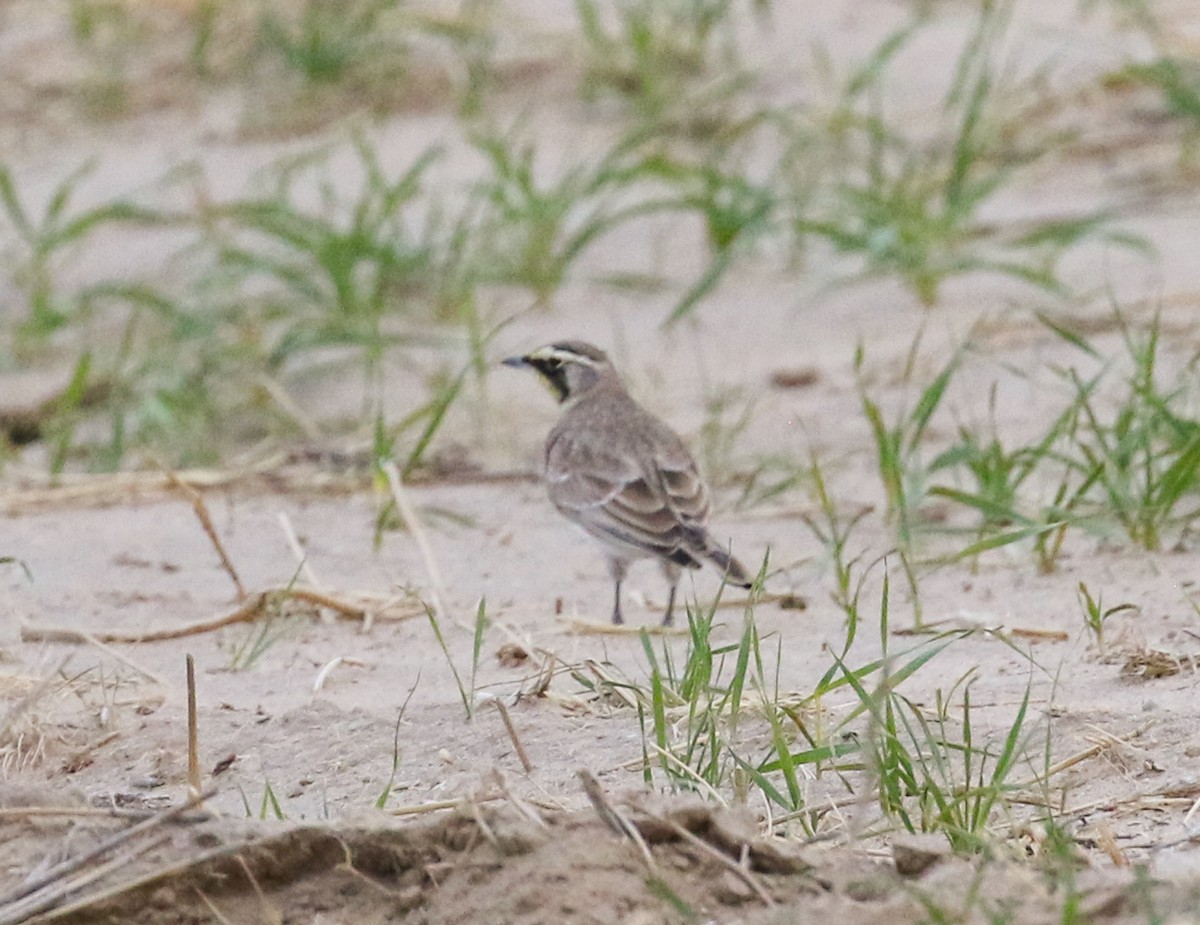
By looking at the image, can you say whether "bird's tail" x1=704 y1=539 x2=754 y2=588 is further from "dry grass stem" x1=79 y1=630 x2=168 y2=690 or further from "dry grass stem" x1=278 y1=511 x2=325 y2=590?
"dry grass stem" x1=79 y1=630 x2=168 y2=690

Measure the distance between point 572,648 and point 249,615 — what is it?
2.33ft

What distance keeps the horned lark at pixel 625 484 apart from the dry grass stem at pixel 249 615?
1.54 feet

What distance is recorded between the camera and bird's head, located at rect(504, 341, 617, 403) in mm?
5707

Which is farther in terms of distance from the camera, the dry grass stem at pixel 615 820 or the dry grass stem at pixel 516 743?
the dry grass stem at pixel 516 743

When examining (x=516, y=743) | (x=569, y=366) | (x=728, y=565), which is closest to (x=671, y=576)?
(x=728, y=565)

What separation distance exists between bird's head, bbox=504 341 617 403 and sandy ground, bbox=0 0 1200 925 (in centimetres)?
30

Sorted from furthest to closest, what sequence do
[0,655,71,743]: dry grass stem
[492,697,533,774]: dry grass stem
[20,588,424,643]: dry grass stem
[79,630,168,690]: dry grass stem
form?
[20,588,424,643]: dry grass stem, [79,630,168,690]: dry grass stem, [492,697,533,774]: dry grass stem, [0,655,71,743]: dry grass stem

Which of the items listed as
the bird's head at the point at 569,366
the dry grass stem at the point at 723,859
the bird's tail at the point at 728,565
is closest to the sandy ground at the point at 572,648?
the dry grass stem at the point at 723,859

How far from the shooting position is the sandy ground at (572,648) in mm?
2668

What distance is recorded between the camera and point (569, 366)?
5.75 metres

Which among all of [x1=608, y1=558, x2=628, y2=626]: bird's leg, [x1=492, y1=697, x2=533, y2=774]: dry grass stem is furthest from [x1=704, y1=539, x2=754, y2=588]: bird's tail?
[x1=492, y1=697, x2=533, y2=774]: dry grass stem

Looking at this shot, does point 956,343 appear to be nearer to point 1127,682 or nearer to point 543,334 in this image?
point 543,334

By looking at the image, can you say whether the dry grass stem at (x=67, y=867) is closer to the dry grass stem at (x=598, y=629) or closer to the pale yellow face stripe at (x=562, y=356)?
the dry grass stem at (x=598, y=629)

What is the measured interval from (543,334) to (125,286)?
4.99ft
